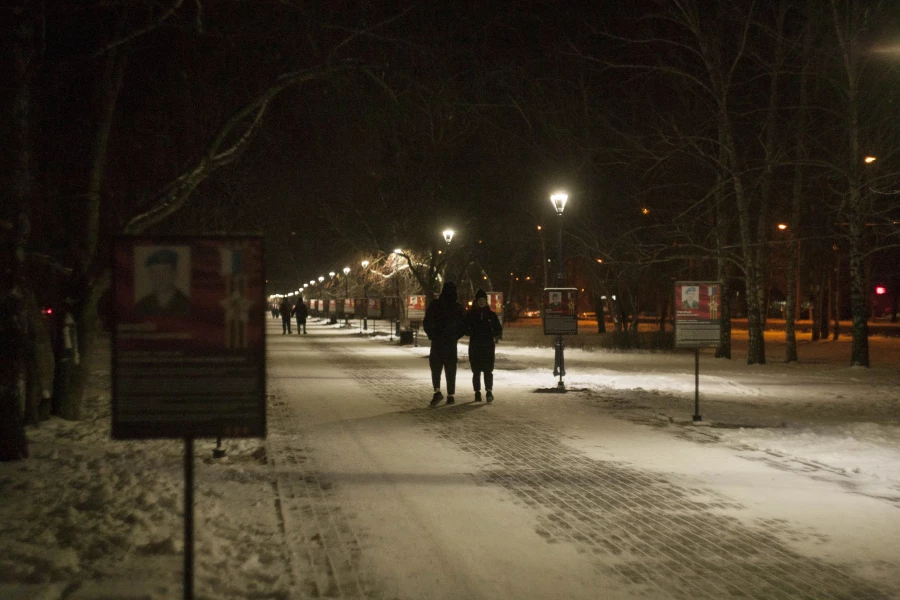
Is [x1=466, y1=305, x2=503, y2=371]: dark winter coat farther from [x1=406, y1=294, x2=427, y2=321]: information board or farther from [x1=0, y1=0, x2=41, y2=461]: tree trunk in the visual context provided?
[x1=406, y1=294, x2=427, y2=321]: information board

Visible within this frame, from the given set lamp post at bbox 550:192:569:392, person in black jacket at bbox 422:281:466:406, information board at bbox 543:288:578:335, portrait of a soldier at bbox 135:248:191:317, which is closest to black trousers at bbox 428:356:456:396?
person in black jacket at bbox 422:281:466:406

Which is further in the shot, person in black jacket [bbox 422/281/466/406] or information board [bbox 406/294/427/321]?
information board [bbox 406/294/427/321]

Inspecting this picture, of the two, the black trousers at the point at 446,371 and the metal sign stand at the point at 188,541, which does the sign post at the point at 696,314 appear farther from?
the metal sign stand at the point at 188,541

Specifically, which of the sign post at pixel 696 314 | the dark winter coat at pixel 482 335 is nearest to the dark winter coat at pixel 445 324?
the dark winter coat at pixel 482 335

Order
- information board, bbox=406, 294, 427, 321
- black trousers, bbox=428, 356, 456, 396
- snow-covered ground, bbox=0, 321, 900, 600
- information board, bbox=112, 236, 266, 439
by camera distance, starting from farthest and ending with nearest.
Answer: information board, bbox=406, 294, 427, 321, black trousers, bbox=428, 356, 456, 396, snow-covered ground, bbox=0, 321, 900, 600, information board, bbox=112, 236, 266, 439

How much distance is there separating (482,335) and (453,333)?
826 mm

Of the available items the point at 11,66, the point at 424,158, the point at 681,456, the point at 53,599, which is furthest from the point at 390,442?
the point at 424,158

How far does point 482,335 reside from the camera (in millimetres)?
17359

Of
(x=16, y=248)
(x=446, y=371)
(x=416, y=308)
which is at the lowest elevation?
(x=446, y=371)

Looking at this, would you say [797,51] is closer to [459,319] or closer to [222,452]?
[459,319]

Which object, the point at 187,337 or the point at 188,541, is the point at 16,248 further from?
the point at 188,541

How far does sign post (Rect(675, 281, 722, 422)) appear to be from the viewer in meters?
15.4

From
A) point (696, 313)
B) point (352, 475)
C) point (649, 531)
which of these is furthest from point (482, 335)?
point (649, 531)

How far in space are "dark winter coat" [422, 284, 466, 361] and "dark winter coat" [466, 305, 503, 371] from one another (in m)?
0.46
